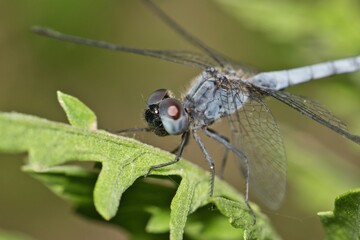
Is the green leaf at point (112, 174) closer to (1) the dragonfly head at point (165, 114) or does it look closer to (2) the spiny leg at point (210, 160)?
(2) the spiny leg at point (210, 160)

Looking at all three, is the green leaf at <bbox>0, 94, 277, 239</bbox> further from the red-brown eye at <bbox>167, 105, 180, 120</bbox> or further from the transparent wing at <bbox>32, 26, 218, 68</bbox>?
the transparent wing at <bbox>32, 26, 218, 68</bbox>

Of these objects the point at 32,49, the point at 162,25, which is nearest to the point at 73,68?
the point at 32,49

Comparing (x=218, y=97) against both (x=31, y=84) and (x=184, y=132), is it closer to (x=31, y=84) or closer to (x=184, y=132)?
(x=184, y=132)

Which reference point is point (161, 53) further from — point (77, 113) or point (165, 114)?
point (77, 113)

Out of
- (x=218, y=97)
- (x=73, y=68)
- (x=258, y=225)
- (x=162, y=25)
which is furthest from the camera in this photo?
(x=162, y=25)

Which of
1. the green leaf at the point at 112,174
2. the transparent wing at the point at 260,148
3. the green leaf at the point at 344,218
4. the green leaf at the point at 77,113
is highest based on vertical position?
the transparent wing at the point at 260,148

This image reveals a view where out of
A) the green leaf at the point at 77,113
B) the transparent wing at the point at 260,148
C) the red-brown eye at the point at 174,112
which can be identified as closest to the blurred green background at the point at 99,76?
the transparent wing at the point at 260,148

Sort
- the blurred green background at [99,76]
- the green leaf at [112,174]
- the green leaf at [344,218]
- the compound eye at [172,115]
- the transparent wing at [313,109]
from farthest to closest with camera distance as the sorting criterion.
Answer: the blurred green background at [99,76]
the compound eye at [172,115]
the transparent wing at [313,109]
the green leaf at [344,218]
the green leaf at [112,174]

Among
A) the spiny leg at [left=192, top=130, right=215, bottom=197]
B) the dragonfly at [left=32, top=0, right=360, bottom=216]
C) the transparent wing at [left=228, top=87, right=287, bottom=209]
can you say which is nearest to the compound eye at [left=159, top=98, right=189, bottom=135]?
the dragonfly at [left=32, top=0, right=360, bottom=216]
